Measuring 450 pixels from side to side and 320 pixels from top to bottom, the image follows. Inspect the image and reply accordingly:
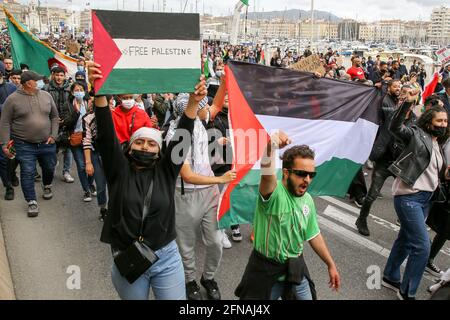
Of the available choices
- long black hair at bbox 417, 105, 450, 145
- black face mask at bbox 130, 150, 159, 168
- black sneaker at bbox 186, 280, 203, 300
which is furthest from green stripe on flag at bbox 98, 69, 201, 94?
long black hair at bbox 417, 105, 450, 145

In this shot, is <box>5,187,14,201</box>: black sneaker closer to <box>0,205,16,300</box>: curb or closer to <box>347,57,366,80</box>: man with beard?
<box>0,205,16,300</box>: curb

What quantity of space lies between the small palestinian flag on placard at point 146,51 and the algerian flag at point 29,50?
760 centimetres

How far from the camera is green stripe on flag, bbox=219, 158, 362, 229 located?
4.27m

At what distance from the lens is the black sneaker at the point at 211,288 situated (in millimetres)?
3970

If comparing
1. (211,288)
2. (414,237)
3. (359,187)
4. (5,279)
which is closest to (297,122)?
(414,237)

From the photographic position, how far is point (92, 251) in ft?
16.1

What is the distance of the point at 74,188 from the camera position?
23.5 feet

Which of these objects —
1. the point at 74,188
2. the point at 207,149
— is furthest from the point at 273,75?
the point at 74,188

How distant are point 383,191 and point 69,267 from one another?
17.3 ft

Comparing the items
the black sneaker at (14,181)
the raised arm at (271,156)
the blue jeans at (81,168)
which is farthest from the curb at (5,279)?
the black sneaker at (14,181)

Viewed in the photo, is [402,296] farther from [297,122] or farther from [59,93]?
[59,93]

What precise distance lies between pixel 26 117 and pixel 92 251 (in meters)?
2.17

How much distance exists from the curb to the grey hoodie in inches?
63.2
